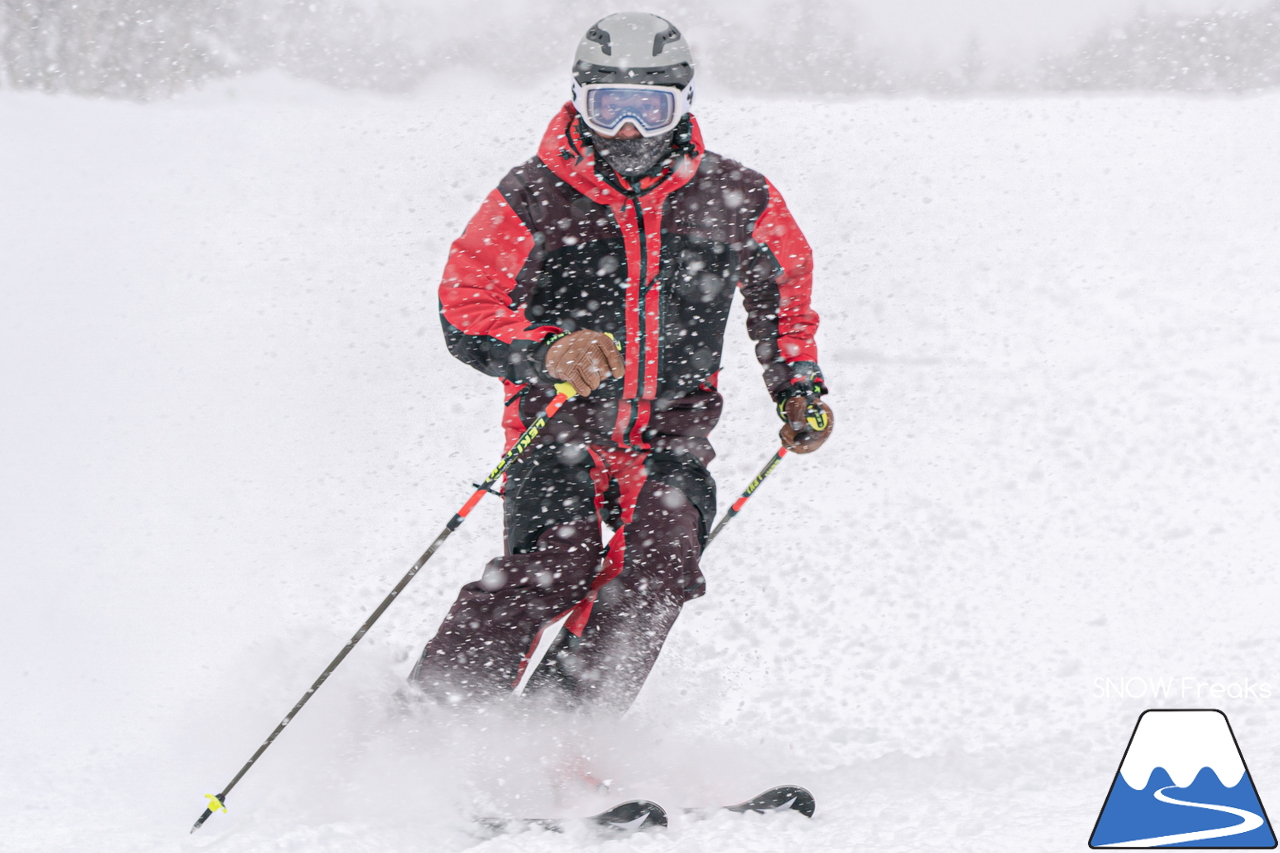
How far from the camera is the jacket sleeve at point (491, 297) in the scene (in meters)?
3.17

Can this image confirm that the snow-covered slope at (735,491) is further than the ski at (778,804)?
Yes

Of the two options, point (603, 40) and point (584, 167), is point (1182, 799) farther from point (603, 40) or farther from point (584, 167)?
point (603, 40)

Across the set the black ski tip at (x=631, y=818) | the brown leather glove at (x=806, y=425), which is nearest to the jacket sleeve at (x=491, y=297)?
the brown leather glove at (x=806, y=425)

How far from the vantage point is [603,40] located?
10.8ft

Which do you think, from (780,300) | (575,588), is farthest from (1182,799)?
(780,300)

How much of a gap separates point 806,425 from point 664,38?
1.41 m

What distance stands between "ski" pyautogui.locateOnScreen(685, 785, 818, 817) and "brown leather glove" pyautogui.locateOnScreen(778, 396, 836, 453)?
121 cm

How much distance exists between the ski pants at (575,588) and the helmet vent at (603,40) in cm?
129

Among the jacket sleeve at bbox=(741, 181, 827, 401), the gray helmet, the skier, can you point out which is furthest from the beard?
the jacket sleeve at bbox=(741, 181, 827, 401)

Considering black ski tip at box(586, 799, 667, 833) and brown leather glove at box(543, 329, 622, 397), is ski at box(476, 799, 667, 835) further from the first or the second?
brown leather glove at box(543, 329, 622, 397)

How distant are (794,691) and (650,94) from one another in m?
2.48

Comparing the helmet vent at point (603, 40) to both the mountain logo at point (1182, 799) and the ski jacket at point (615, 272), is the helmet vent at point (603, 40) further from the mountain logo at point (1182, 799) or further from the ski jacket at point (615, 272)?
the mountain logo at point (1182, 799)

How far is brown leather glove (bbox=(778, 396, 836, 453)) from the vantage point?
365 centimetres

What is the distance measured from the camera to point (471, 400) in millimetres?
7234
